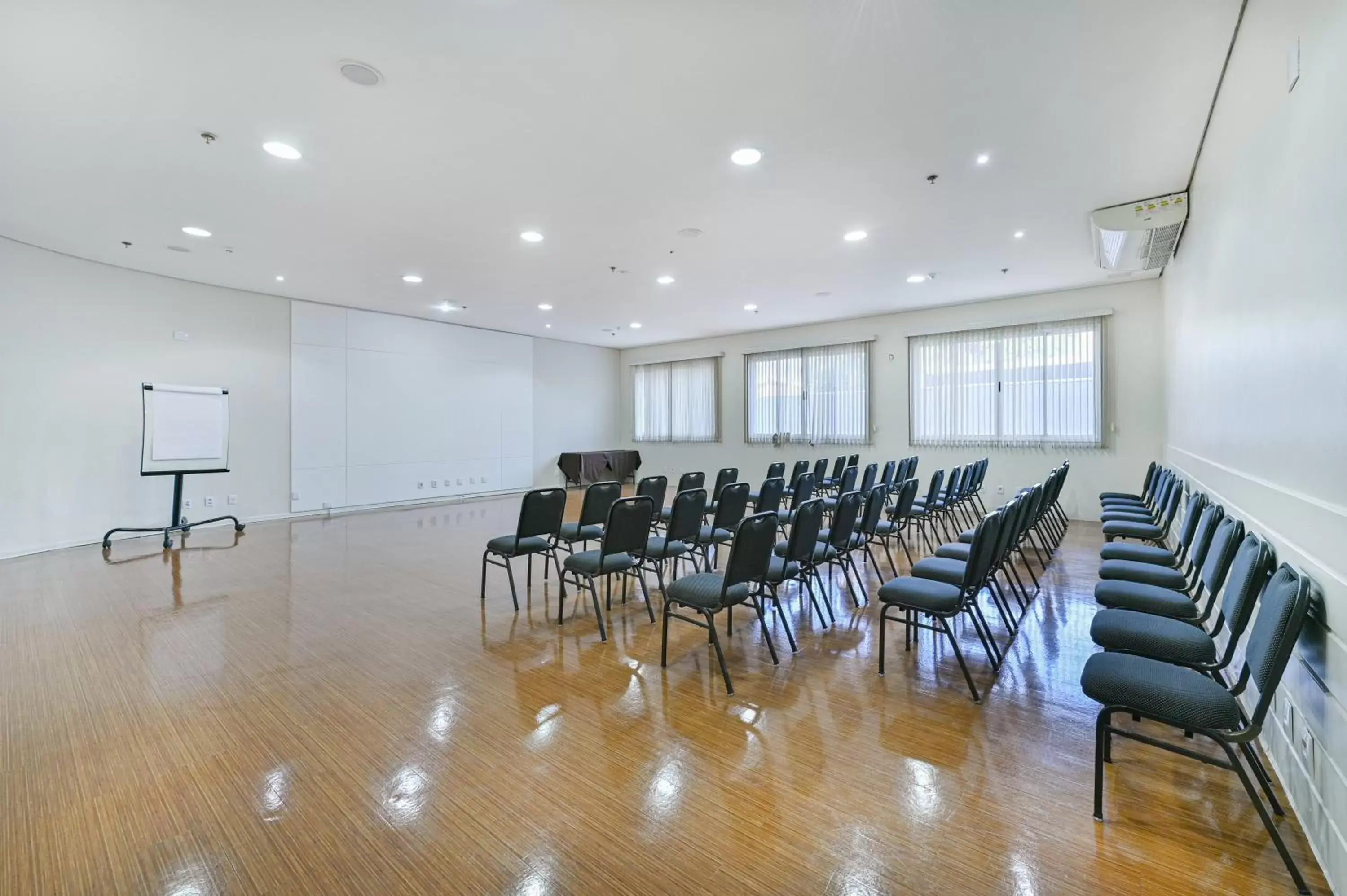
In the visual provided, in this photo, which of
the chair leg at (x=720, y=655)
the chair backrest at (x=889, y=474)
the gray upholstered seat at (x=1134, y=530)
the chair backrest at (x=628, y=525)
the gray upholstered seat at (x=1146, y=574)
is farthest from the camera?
the chair backrest at (x=889, y=474)

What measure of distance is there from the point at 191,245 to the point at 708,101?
6281 mm

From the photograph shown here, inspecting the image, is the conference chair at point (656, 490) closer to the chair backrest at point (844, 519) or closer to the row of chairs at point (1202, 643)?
the chair backrest at point (844, 519)

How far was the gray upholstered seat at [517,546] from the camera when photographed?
4340 mm

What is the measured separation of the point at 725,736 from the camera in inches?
99.5

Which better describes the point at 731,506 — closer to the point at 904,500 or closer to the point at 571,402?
the point at 904,500

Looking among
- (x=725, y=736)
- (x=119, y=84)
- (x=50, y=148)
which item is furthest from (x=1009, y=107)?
(x=50, y=148)

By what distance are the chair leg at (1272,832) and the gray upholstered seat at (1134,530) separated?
3214 millimetres

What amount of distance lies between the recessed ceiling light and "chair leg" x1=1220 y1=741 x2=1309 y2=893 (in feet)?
19.3

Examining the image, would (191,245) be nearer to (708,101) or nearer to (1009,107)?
Result: (708,101)

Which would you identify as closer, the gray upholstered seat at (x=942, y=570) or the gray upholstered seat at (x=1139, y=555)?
the gray upholstered seat at (x=942, y=570)

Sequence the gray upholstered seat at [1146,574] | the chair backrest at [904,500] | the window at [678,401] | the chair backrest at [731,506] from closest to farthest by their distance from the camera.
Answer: the gray upholstered seat at [1146,574]
the chair backrest at [731,506]
the chair backrest at [904,500]
the window at [678,401]

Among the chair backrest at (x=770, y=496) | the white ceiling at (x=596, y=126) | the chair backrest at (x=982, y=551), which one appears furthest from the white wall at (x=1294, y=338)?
the chair backrest at (x=770, y=496)

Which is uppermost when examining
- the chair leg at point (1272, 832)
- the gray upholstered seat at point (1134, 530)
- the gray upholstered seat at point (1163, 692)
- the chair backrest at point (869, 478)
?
the chair backrest at point (869, 478)

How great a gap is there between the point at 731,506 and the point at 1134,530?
10.3ft
